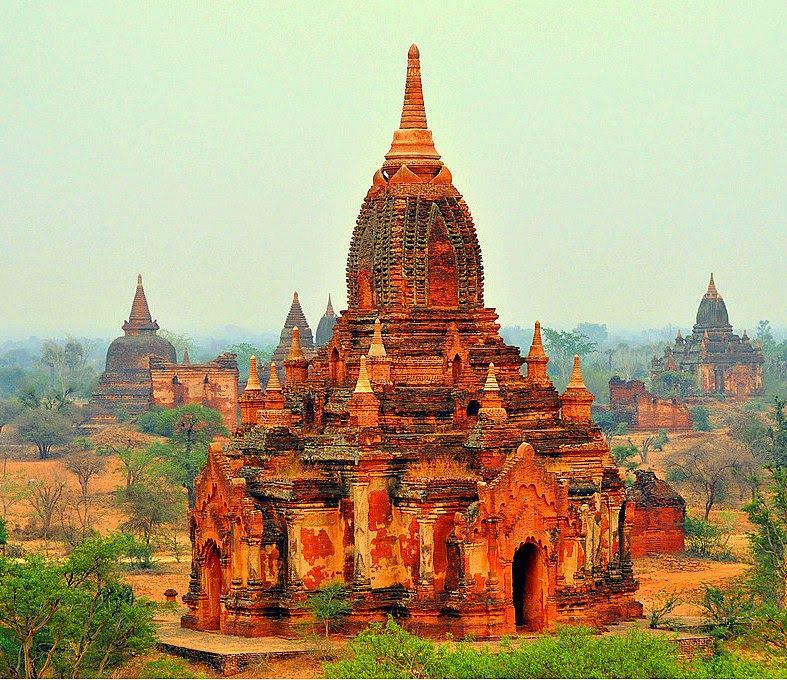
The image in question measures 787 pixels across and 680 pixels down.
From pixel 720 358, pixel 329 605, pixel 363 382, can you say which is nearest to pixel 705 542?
pixel 363 382

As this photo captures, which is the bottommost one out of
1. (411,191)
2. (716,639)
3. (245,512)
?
(716,639)

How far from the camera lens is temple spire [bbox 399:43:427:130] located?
43.0 m

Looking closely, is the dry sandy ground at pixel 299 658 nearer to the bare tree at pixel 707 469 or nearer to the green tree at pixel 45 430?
the bare tree at pixel 707 469

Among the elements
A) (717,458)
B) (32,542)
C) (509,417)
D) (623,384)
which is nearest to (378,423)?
(509,417)

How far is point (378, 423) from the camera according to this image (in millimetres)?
40031

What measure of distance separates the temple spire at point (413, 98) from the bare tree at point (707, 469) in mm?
24176

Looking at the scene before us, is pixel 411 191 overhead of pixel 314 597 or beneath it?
overhead

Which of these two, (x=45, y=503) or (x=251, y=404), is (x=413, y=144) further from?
(x=45, y=503)

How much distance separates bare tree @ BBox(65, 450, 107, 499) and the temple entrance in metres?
31.6

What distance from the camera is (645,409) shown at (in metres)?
101

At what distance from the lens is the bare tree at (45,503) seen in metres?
61.4

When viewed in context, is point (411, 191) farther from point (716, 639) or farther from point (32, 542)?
point (32, 542)

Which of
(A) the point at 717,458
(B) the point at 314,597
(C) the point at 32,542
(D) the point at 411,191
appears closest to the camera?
(B) the point at 314,597

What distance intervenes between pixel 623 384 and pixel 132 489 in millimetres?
44734
